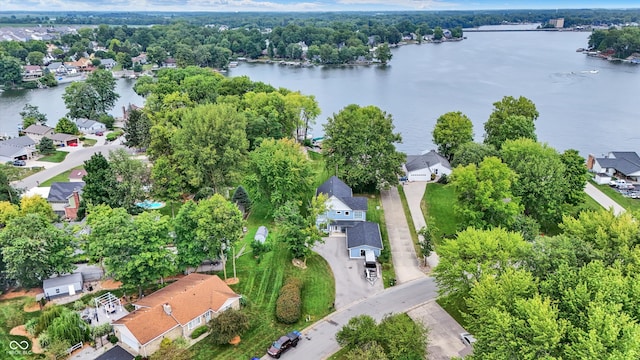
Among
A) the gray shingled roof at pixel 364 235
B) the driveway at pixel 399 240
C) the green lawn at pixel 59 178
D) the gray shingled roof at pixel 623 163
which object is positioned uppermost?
the gray shingled roof at pixel 623 163

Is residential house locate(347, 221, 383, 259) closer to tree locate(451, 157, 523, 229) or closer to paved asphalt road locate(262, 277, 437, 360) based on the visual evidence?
paved asphalt road locate(262, 277, 437, 360)

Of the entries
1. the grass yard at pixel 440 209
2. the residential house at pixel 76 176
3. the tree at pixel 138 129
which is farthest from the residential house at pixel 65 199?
the grass yard at pixel 440 209

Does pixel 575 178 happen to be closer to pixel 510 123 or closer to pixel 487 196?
pixel 510 123

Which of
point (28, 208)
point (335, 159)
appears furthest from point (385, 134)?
point (28, 208)

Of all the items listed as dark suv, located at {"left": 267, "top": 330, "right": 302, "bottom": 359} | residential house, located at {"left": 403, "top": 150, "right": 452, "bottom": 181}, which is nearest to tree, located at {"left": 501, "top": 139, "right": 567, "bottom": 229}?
residential house, located at {"left": 403, "top": 150, "right": 452, "bottom": 181}

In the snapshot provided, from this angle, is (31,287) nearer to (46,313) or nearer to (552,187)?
(46,313)

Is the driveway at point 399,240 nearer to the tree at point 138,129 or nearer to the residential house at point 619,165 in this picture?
the residential house at point 619,165

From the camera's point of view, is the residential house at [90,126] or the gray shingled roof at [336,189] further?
the residential house at [90,126]
